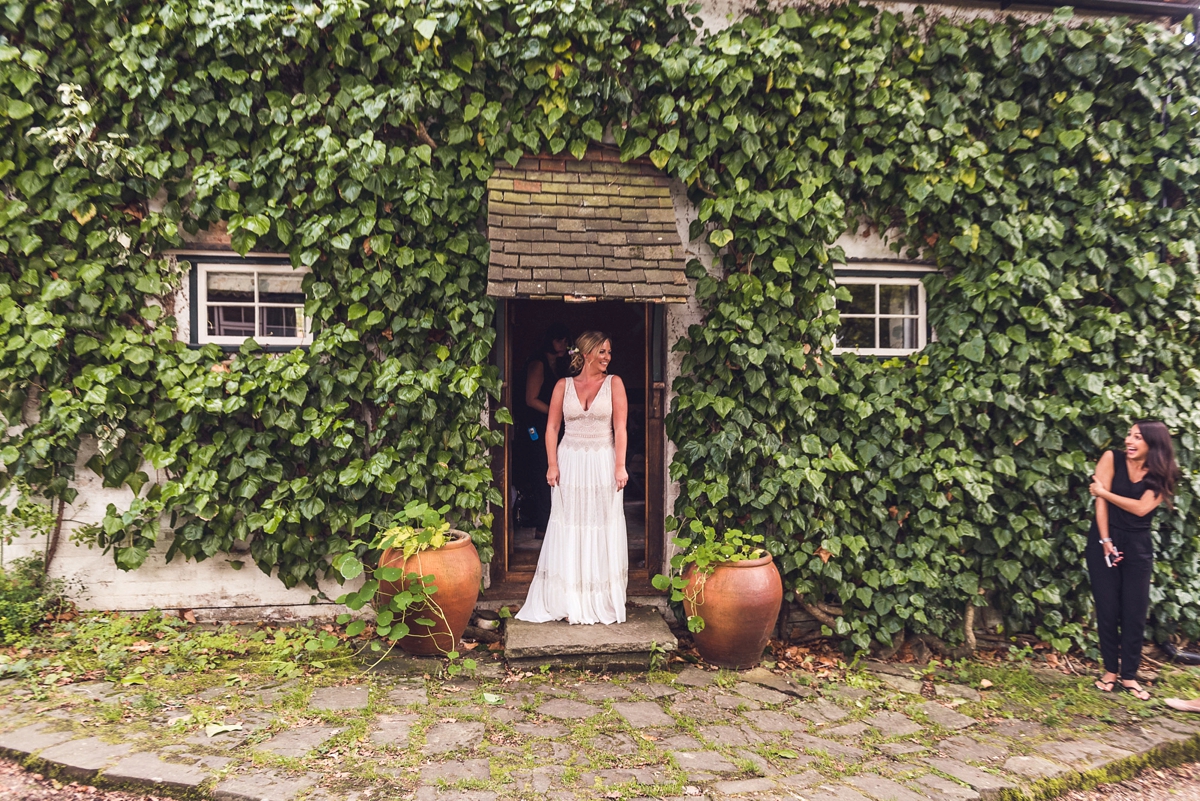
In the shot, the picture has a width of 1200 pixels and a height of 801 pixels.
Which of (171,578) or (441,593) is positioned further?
(171,578)

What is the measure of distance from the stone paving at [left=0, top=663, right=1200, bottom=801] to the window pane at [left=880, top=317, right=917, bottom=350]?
108 inches

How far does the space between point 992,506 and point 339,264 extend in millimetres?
5365

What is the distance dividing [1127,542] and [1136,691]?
3.41ft

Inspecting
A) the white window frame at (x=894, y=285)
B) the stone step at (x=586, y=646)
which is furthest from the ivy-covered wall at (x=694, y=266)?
the stone step at (x=586, y=646)

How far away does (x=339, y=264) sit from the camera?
520cm

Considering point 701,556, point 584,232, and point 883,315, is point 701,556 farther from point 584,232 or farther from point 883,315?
point 883,315

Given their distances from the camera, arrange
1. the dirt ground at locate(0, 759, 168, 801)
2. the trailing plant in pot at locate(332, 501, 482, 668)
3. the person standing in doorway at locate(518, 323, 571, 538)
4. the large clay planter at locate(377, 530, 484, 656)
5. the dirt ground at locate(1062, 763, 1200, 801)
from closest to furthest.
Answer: the dirt ground at locate(0, 759, 168, 801), the dirt ground at locate(1062, 763, 1200, 801), the trailing plant in pot at locate(332, 501, 482, 668), the large clay planter at locate(377, 530, 484, 656), the person standing in doorway at locate(518, 323, 571, 538)

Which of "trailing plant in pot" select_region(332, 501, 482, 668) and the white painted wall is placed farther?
the white painted wall

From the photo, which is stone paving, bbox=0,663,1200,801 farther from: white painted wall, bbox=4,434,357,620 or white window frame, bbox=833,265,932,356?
white window frame, bbox=833,265,932,356

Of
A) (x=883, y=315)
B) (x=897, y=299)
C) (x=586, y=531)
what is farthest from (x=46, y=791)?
(x=897, y=299)

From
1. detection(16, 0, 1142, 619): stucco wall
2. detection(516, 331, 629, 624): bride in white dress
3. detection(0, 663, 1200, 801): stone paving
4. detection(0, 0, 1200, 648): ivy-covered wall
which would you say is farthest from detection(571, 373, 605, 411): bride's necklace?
detection(16, 0, 1142, 619): stucco wall

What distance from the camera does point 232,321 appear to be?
546 centimetres

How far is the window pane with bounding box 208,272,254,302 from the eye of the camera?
5.43 meters

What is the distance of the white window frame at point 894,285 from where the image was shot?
596cm
